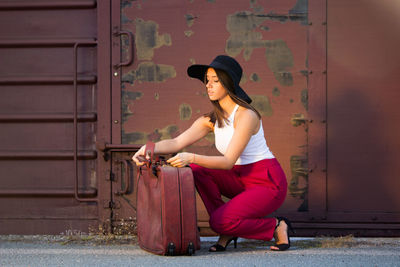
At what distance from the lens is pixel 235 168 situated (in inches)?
132

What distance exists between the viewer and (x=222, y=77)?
10.5ft

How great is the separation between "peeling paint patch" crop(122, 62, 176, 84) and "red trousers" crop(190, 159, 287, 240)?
3.27 feet

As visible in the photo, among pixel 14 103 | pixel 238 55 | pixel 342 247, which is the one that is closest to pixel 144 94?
pixel 238 55

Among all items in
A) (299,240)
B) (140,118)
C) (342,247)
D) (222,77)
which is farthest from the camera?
(140,118)

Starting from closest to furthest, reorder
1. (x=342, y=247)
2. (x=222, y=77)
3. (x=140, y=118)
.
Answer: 1. (x=222, y=77)
2. (x=342, y=247)
3. (x=140, y=118)

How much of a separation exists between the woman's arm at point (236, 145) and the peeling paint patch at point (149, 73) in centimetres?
109

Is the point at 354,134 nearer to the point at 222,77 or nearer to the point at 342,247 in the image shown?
the point at 342,247

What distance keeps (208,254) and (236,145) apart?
2.21 feet

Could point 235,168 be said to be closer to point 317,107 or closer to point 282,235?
point 282,235

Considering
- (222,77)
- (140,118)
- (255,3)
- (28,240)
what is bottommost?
(28,240)

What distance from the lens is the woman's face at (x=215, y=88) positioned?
3217 millimetres

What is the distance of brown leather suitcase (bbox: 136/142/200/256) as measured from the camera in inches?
113

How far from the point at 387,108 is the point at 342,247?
3.85 ft

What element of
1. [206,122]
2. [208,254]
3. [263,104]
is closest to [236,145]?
[206,122]
